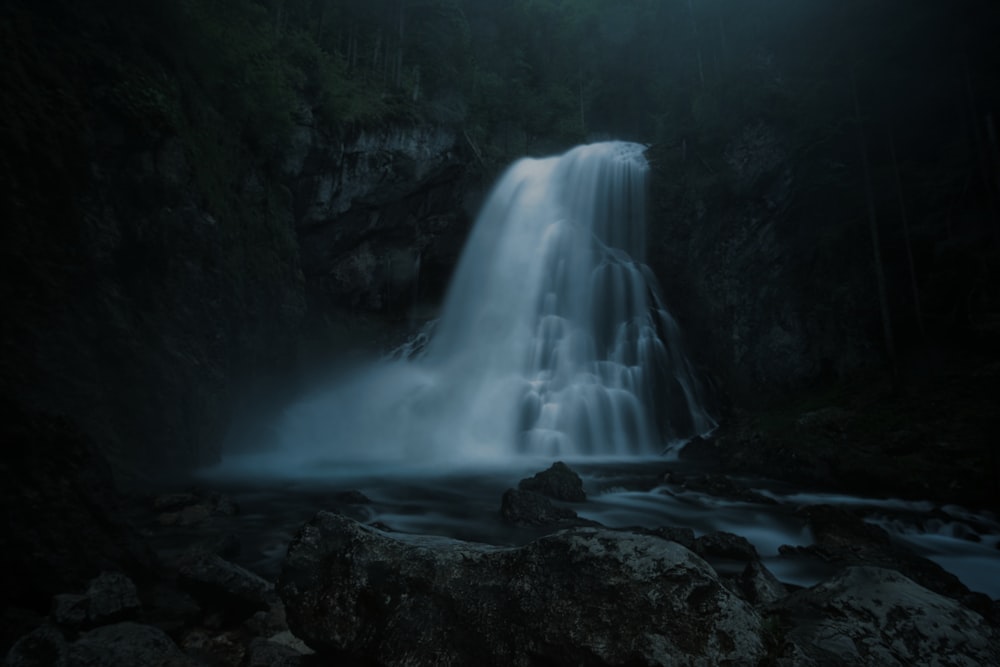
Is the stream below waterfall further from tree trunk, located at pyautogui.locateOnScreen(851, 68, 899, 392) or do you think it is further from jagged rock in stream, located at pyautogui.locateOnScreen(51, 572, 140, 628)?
tree trunk, located at pyautogui.locateOnScreen(851, 68, 899, 392)

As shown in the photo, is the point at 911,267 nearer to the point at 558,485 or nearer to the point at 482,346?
the point at 558,485

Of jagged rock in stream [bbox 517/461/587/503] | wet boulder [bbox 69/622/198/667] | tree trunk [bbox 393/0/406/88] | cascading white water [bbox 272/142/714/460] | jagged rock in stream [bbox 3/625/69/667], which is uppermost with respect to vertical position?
tree trunk [bbox 393/0/406/88]

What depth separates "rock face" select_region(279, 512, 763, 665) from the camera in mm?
2357

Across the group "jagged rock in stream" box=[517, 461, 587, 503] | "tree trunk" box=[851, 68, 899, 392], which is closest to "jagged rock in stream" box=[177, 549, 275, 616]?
"jagged rock in stream" box=[517, 461, 587, 503]

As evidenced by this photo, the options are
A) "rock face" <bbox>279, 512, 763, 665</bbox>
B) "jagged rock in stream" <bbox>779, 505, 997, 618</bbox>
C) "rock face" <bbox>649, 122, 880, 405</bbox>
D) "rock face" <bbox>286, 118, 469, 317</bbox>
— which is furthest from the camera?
"rock face" <bbox>286, 118, 469, 317</bbox>

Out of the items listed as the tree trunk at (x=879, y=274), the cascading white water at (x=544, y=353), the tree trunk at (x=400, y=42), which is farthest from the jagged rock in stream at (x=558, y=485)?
the tree trunk at (x=400, y=42)

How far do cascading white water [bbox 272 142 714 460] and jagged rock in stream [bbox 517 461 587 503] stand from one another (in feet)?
20.3

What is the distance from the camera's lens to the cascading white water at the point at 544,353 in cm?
1920

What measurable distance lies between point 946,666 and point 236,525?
946cm

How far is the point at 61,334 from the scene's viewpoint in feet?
30.8

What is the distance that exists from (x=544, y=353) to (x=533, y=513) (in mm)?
13499

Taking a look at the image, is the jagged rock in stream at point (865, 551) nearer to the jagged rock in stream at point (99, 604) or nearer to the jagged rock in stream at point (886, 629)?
the jagged rock in stream at point (886, 629)

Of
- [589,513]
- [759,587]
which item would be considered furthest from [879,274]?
[759,587]

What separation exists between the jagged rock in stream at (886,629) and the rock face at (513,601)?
0.48m
